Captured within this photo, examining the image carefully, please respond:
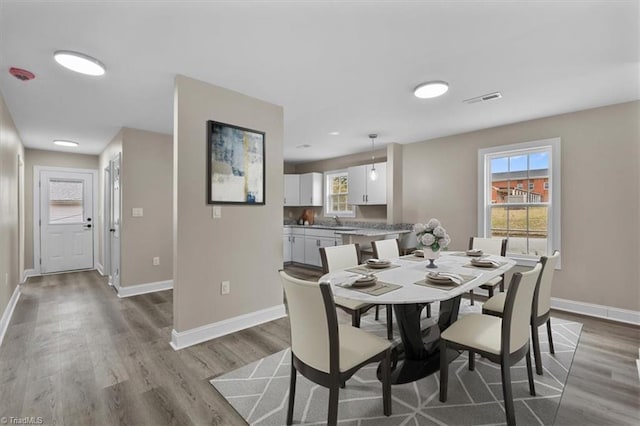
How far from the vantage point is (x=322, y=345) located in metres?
1.46

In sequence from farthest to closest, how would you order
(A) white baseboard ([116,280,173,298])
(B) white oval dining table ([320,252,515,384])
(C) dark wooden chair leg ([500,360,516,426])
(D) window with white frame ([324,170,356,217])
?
(D) window with white frame ([324,170,356,217]) → (A) white baseboard ([116,280,173,298]) → (B) white oval dining table ([320,252,515,384]) → (C) dark wooden chair leg ([500,360,516,426])

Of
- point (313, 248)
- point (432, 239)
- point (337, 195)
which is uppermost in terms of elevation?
point (337, 195)

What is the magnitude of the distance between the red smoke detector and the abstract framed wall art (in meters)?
1.44

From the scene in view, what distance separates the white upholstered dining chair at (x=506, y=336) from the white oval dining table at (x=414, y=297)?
0.24 meters

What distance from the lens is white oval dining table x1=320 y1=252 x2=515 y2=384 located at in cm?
170

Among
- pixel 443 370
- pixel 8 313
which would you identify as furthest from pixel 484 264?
pixel 8 313

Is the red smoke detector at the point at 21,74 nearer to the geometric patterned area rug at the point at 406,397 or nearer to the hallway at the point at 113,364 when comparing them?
the hallway at the point at 113,364

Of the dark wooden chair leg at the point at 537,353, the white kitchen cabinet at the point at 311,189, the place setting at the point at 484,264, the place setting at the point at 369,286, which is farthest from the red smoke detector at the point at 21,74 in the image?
the white kitchen cabinet at the point at 311,189

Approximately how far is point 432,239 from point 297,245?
4.26m

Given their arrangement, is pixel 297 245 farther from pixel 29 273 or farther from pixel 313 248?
pixel 29 273

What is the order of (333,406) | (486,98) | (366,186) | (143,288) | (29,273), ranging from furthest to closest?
(366,186) → (29,273) → (143,288) → (486,98) → (333,406)

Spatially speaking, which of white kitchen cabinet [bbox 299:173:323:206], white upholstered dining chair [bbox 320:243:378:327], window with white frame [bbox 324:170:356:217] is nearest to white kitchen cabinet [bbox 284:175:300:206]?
white kitchen cabinet [bbox 299:173:323:206]

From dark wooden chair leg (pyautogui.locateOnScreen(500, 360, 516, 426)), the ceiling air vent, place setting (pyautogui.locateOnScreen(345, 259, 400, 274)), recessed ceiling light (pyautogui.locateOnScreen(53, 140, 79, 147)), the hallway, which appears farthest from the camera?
recessed ceiling light (pyautogui.locateOnScreen(53, 140, 79, 147))

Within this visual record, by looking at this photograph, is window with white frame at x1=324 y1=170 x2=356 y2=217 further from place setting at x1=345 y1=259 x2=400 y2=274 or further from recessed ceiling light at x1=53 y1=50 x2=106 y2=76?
recessed ceiling light at x1=53 y1=50 x2=106 y2=76
